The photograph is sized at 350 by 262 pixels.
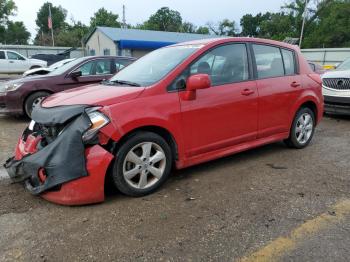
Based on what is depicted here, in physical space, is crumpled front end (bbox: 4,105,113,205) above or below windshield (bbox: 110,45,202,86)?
below

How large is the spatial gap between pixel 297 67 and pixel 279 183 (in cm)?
216

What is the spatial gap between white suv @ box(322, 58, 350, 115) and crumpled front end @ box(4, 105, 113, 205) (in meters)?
6.31

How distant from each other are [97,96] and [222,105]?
5.00ft

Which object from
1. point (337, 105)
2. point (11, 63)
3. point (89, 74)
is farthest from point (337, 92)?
point (11, 63)

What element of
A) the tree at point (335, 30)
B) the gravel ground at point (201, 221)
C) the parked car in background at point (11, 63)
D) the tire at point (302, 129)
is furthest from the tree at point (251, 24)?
the gravel ground at point (201, 221)

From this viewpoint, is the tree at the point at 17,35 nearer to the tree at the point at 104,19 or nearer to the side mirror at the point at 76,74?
the tree at the point at 104,19

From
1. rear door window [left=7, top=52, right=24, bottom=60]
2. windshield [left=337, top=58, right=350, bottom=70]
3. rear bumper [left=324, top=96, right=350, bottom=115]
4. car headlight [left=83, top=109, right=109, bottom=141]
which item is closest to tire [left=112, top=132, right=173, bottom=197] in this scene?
car headlight [left=83, top=109, right=109, bottom=141]

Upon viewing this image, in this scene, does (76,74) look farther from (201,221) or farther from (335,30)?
(335,30)

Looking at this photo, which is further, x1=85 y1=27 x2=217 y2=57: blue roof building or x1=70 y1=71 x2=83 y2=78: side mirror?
x1=85 y1=27 x2=217 y2=57: blue roof building

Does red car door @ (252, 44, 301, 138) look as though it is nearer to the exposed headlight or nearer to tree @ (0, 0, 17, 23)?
the exposed headlight

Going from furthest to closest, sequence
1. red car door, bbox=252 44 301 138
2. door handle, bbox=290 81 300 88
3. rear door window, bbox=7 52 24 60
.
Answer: rear door window, bbox=7 52 24 60 < door handle, bbox=290 81 300 88 < red car door, bbox=252 44 301 138

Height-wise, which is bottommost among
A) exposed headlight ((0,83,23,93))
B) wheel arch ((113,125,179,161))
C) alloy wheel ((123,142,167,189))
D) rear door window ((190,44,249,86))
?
alloy wheel ((123,142,167,189))

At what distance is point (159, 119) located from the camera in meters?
3.86

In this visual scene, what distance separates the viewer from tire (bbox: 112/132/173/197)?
3658mm
